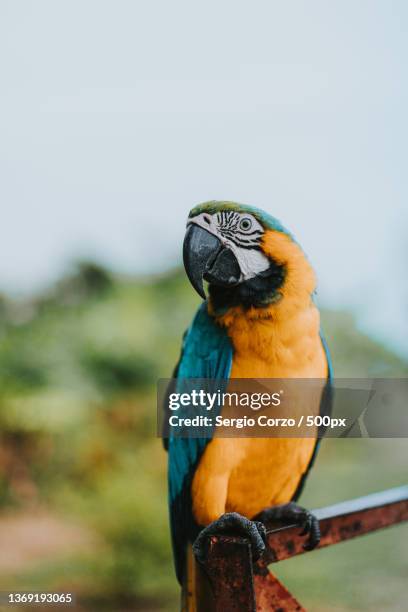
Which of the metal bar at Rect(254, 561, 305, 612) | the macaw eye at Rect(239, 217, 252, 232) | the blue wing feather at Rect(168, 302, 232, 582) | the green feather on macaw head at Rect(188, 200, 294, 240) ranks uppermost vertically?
the green feather on macaw head at Rect(188, 200, 294, 240)

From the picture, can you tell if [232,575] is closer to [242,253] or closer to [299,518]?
[299,518]

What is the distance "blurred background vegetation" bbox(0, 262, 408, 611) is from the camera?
2.05 meters

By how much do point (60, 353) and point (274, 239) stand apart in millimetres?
2065

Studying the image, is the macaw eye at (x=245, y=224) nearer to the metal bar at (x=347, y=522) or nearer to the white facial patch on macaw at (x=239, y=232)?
the white facial patch on macaw at (x=239, y=232)

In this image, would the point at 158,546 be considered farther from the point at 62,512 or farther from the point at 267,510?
the point at 267,510

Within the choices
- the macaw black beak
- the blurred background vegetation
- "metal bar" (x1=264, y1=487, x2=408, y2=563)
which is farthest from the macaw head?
the blurred background vegetation

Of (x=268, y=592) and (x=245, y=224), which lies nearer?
(x=268, y=592)

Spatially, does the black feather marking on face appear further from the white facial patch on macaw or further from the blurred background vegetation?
the blurred background vegetation

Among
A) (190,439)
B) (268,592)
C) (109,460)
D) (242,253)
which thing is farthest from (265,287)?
(109,460)

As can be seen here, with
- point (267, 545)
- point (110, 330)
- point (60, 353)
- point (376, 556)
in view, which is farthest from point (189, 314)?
point (267, 545)

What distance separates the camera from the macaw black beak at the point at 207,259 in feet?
2.69

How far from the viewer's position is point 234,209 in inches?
32.0

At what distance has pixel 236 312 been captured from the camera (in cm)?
85

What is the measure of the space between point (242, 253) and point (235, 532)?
0.38 meters
